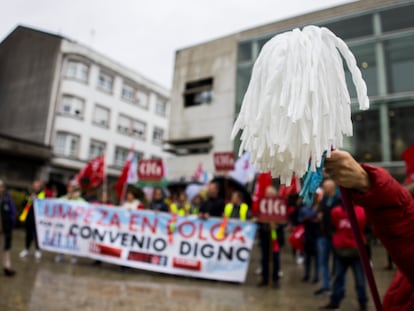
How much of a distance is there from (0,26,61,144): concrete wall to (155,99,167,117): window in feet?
37.6

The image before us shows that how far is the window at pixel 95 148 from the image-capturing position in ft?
97.4

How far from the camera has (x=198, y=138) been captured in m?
22.5

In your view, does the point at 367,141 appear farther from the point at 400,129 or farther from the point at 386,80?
the point at 386,80

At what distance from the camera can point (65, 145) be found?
2756 centimetres

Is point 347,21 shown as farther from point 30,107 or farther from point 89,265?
point 30,107

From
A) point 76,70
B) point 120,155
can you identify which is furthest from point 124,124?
point 76,70

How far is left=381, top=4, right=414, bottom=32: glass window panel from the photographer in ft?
52.0

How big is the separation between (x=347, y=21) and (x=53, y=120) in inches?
870

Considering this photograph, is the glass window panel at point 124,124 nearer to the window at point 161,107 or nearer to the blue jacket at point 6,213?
the window at point 161,107

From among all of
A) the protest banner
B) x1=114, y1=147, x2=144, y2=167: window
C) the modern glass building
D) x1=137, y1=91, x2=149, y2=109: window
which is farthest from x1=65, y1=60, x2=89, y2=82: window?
the protest banner

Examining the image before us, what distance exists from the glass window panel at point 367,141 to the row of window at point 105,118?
21.6 metres

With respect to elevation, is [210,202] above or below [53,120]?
below

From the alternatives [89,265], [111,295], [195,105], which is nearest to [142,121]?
[195,105]

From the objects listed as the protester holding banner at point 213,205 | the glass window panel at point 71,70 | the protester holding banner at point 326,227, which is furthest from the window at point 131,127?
the protester holding banner at point 326,227
